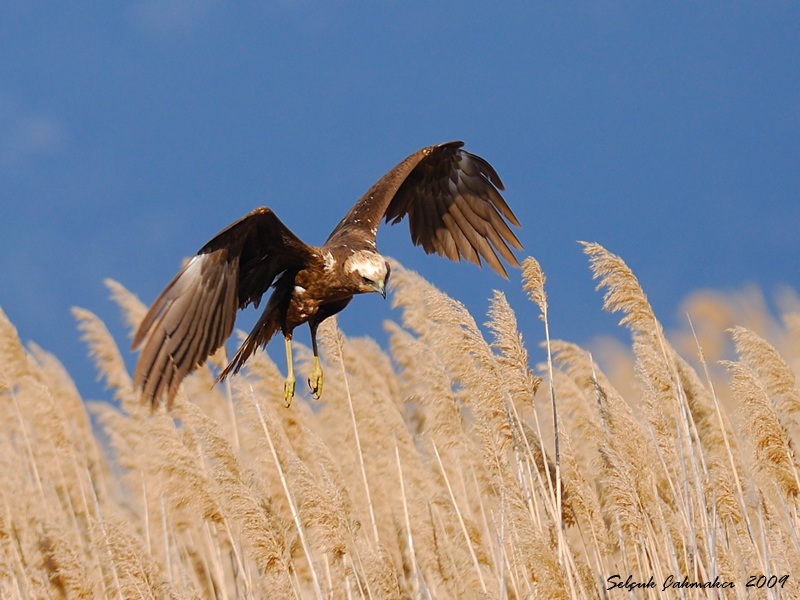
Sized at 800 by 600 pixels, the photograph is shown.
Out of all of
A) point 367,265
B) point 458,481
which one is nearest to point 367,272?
point 367,265

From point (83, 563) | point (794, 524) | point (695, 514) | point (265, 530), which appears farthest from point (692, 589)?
point (83, 563)

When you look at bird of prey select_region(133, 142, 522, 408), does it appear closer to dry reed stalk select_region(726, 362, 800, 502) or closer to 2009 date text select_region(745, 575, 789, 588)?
dry reed stalk select_region(726, 362, 800, 502)

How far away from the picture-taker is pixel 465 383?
13.2 ft

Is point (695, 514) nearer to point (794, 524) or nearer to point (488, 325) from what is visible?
point (794, 524)

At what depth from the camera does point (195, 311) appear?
4.52 metres

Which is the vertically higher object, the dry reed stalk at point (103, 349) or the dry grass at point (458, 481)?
the dry reed stalk at point (103, 349)

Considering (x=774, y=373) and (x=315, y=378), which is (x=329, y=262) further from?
(x=774, y=373)

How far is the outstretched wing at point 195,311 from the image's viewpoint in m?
4.28

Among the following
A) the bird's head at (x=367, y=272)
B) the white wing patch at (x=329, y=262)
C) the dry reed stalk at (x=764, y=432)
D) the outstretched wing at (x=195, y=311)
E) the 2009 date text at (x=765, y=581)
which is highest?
the white wing patch at (x=329, y=262)

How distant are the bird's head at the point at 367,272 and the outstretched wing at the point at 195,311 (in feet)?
1.18

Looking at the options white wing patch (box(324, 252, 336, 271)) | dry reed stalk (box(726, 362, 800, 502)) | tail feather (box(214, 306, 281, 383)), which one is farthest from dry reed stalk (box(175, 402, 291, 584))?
dry reed stalk (box(726, 362, 800, 502))

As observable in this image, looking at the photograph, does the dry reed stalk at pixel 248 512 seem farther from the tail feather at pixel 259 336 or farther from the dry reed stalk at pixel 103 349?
the dry reed stalk at pixel 103 349

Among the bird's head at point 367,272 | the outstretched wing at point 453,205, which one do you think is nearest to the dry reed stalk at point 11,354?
the outstretched wing at point 453,205

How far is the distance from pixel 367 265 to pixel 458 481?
4.84ft
